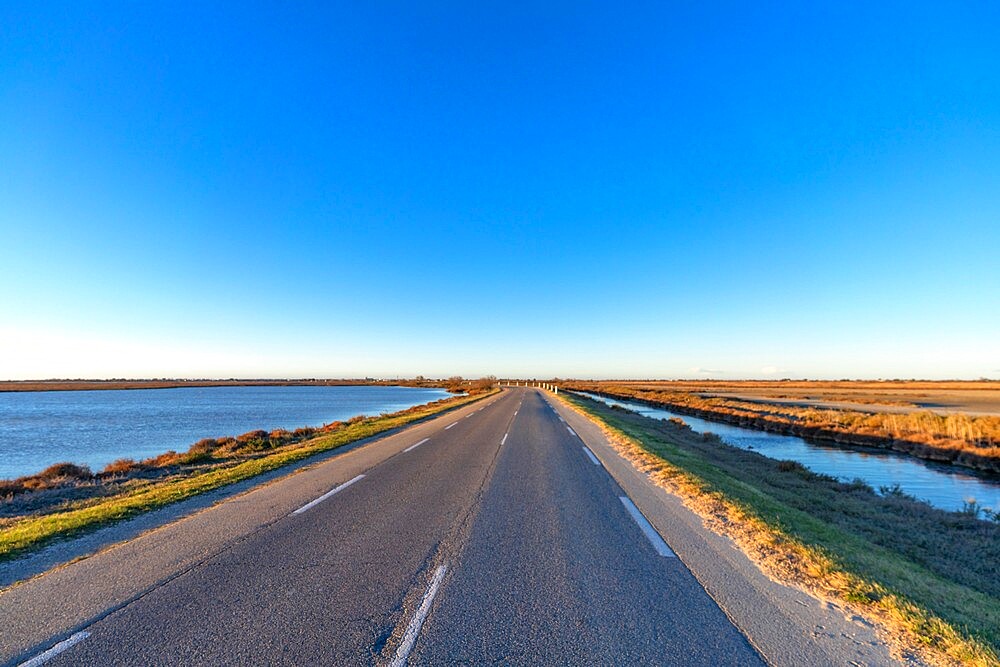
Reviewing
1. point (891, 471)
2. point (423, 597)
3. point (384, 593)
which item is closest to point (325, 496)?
point (384, 593)

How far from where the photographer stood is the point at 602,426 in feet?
74.9

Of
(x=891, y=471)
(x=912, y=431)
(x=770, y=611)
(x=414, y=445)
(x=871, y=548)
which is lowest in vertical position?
(x=891, y=471)

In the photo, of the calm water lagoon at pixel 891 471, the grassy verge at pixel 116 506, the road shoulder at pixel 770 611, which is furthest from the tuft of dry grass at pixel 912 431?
the grassy verge at pixel 116 506

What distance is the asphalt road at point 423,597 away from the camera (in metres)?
3.52

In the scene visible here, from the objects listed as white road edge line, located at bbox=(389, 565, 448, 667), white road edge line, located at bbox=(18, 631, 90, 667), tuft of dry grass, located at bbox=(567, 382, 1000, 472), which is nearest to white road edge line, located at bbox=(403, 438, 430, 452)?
white road edge line, located at bbox=(389, 565, 448, 667)

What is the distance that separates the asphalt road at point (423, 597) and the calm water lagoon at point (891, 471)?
12.4 meters

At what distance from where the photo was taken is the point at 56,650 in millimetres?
3531

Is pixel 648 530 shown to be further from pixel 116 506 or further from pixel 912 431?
pixel 912 431

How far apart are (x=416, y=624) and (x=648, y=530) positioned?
3.99 metres

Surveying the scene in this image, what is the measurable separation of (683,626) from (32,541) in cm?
813

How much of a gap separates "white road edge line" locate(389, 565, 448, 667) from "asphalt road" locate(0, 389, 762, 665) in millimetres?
19

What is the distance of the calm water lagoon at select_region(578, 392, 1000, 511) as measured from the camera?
546 inches

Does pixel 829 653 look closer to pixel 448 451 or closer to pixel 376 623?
pixel 376 623

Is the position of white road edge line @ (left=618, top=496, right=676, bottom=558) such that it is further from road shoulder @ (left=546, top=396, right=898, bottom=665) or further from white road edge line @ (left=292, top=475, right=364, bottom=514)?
white road edge line @ (left=292, top=475, right=364, bottom=514)
